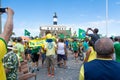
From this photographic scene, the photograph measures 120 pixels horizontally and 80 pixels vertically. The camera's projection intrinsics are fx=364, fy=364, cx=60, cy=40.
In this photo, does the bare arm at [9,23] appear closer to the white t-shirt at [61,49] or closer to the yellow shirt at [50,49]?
the yellow shirt at [50,49]

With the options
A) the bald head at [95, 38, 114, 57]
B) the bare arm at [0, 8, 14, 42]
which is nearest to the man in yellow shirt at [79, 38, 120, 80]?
the bald head at [95, 38, 114, 57]

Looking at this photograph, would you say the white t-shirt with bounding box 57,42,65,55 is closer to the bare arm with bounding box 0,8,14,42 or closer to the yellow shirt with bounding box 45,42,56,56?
the yellow shirt with bounding box 45,42,56,56

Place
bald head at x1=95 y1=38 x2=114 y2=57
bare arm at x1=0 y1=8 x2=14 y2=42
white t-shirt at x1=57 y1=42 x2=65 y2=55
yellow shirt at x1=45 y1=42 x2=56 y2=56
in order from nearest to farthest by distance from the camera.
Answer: bare arm at x1=0 y1=8 x2=14 y2=42
bald head at x1=95 y1=38 x2=114 y2=57
yellow shirt at x1=45 y1=42 x2=56 y2=56
white t-shirt at x1=57 y1=42 x2=65 y2=55

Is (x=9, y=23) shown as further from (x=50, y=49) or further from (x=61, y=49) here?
(x=61, y=49)

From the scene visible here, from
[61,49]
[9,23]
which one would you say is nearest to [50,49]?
[61,49]

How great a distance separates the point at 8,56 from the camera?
25.8ft

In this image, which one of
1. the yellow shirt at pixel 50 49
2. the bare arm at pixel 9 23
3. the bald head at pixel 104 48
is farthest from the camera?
the yellow shirt at pixel 50 49

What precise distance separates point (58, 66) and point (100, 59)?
16.3 m

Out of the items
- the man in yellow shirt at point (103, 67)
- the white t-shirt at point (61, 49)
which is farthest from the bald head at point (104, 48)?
the white t-shirt at point (61, 49)

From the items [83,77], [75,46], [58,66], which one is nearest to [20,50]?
[58,66]

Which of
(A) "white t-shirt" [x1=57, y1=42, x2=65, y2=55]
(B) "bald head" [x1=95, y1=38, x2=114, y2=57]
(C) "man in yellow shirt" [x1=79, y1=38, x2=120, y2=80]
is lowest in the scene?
(A) "white t-shirt" [x1=57, y1=42, x2=65, y2=55]

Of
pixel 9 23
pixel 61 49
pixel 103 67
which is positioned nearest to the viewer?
pixel 9 23

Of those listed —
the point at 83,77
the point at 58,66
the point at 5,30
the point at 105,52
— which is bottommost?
the point at 58,66

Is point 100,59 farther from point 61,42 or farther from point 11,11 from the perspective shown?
point 61,42
